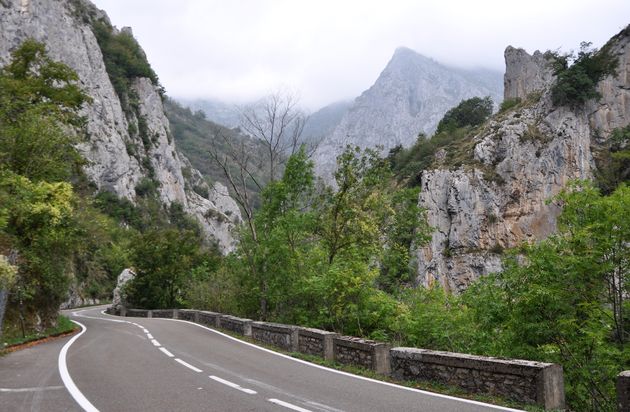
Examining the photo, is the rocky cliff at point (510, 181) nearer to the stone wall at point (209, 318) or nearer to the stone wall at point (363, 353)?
the stone wall at point (209, 318)

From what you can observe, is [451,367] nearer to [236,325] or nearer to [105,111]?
[236,325]

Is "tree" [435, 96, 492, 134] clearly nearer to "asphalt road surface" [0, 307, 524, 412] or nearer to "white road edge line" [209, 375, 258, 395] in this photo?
"asphalt road surface" [0, 307, 524, 412]

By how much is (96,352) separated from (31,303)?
28.9ft

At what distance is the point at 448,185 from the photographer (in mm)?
48844

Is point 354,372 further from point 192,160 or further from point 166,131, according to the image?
point 192,160

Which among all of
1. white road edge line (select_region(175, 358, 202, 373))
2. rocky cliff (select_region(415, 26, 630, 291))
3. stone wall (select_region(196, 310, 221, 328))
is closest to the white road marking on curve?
white road edge line (select_region(175, 358, 202, 373))

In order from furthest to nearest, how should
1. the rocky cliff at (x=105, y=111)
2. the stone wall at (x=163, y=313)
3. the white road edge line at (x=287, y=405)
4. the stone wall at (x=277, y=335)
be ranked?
the rocky cliff at (x=105, y=111)
the stone wall at (x=163, y=313)
the stone wall at (x=277, y=335)
the white road edge line at (x=287, y=405)

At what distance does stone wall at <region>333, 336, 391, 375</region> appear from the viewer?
847 centimetres

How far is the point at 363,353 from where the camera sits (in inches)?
356

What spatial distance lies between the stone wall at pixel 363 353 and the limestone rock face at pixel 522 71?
228 feet

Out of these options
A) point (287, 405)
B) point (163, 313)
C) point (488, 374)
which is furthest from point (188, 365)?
point (163, 313)

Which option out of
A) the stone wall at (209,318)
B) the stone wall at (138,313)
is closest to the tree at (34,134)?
the stone wall at (209,318)

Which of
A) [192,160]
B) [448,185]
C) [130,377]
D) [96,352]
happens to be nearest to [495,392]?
[130,377]

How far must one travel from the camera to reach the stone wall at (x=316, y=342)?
10219mm
